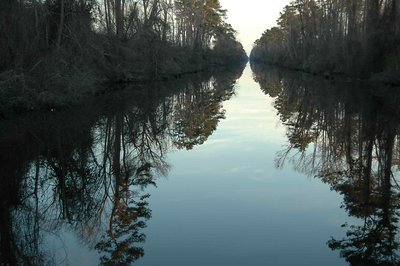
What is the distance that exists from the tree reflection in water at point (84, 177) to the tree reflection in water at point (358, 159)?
3016 mm

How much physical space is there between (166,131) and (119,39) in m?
22.3

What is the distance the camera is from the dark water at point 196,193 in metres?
5.91

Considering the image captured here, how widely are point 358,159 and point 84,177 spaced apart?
636cm

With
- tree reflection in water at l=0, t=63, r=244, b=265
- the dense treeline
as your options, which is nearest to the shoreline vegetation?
tree reflection in water at l=0, t=63, r=244, b=265

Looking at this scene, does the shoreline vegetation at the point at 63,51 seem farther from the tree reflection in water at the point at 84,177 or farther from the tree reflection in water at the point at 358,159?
the tree reflection in water at the point at 358,159

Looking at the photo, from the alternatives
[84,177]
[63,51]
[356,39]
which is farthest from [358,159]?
[356,39]

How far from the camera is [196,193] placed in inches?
342

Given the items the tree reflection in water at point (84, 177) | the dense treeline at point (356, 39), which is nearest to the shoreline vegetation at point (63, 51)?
the tree reflection in water at point (84, 177)

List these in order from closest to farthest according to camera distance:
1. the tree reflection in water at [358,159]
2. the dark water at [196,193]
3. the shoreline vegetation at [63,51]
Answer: the dark water at [196,193]
the tree reflection in water at [358,159]
the shoreline vegetation at [63,51]

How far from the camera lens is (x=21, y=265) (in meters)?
Answer: 5.39

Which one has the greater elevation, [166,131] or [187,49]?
[187,49]

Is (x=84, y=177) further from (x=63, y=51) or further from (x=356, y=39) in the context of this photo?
(x=356, y=39)

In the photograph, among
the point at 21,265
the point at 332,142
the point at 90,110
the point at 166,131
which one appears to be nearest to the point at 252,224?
the point at 21,265

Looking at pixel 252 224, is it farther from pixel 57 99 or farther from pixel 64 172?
pixel 57 99
